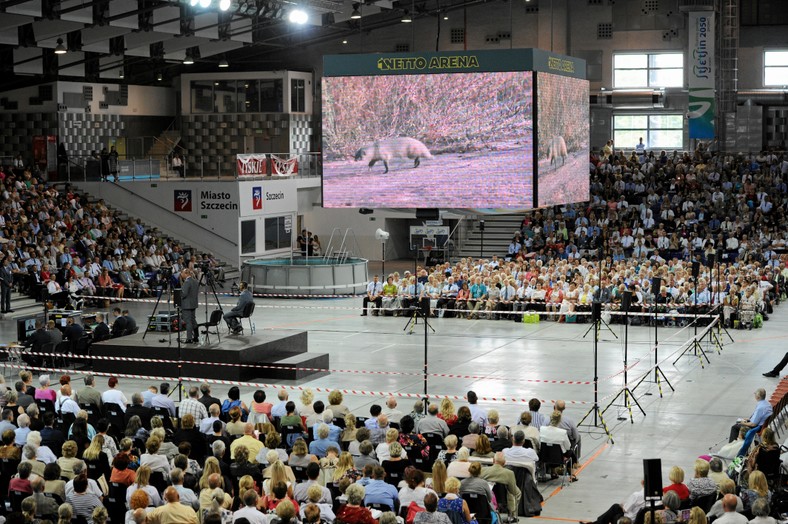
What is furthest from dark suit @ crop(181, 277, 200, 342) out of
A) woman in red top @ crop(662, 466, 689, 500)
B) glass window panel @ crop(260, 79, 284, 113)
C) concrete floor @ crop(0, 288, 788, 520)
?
glass window panel @ crop(260, 79, 284, 113)

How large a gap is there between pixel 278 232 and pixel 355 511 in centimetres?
3227

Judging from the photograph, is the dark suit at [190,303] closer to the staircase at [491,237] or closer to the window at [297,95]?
the staircase at [491,237]

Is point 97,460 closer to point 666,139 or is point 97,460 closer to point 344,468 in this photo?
point 344,468

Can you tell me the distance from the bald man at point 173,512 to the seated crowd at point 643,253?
1118cm

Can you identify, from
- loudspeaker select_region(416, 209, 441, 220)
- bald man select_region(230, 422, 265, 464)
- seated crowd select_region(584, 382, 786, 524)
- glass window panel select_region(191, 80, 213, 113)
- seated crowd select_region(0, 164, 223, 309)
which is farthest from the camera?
glass window panel select_region(191, 80, 213, 113)

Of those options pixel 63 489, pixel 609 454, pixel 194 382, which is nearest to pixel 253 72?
pixel 194 382

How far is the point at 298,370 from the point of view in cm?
2169

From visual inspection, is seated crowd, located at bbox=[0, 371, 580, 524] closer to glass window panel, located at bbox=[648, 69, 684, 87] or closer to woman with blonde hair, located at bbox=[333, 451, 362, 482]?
woman with blonde hair, located at bbox=[333, 451, 362, 482]

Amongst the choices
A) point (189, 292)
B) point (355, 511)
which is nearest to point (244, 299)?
point (189, 292)

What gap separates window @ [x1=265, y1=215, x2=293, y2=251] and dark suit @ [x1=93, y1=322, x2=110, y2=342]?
59.9 ft

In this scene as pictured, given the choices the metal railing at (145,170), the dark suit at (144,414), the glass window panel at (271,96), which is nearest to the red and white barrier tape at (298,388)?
the dark suit at (144,414)

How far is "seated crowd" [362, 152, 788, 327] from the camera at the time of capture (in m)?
28.5

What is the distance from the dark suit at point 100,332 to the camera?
23156 mm

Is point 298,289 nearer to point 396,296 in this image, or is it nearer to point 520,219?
point 396,296
